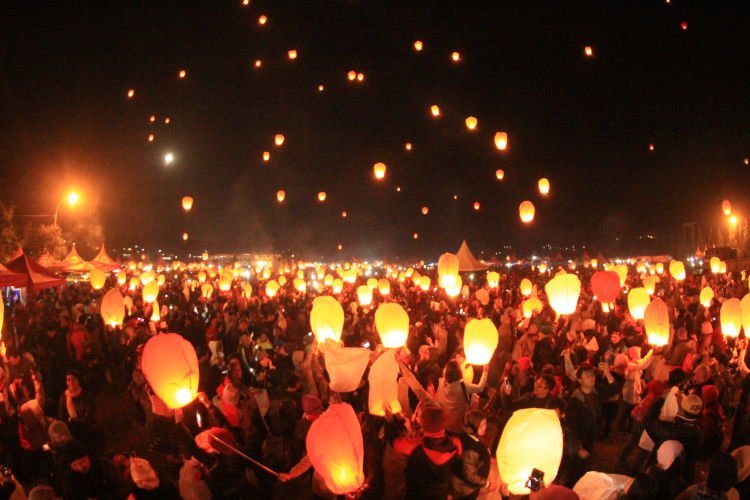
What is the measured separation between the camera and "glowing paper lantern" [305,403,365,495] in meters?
3.28

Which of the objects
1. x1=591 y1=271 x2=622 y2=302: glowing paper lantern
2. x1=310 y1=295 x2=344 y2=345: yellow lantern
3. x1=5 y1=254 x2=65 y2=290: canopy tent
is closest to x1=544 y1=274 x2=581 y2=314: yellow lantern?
x1=591 y1=271 x2=622 y2=302: glowing paper lantern

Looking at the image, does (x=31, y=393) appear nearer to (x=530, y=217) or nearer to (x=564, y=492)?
(x=564, y=492)

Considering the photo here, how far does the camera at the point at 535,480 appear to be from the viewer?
292 centimetres

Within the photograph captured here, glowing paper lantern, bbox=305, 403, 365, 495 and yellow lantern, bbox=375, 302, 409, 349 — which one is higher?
yellow lantern, bbox=375, 302, 409, 349

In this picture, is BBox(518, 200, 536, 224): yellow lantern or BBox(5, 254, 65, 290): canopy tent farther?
BBox(518, 200, 536, 224): yellow lantern

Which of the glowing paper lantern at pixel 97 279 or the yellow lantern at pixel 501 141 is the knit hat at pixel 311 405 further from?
the glowing paper lantern at pixel 97 279

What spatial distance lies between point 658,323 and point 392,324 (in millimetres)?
3587

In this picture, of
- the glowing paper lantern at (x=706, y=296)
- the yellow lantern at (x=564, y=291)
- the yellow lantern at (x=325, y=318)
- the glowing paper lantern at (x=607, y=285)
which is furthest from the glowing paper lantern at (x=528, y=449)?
the glowing paper lantern at (x=706, y=296)

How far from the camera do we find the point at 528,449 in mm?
3133

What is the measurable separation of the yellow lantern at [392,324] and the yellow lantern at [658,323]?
10.9 ft

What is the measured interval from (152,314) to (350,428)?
10892mm

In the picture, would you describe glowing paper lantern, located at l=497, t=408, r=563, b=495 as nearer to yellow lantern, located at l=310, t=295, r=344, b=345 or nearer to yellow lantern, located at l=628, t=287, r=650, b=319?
yellow lantern, located at l=310, t=295, r=344, b=345

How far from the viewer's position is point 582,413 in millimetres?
4902

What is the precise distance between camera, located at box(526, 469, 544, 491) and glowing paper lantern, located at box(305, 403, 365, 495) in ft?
3.42
